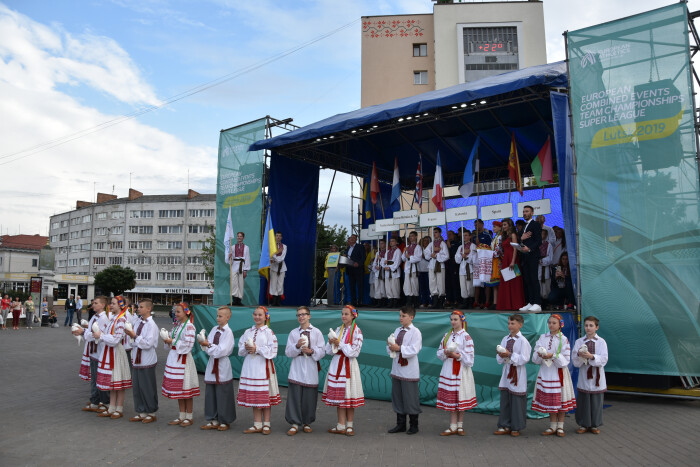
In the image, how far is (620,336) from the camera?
7.89 metres

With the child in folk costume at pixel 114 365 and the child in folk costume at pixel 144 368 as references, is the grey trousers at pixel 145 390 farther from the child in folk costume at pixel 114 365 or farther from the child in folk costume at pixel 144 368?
the child in folk costume at pixel 114 365

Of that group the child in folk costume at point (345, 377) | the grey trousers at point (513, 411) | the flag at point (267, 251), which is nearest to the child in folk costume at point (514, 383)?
the grey trousers at point (513, 411)

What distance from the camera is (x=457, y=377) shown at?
663 cm

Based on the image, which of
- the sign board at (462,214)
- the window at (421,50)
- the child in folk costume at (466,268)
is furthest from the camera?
the window at (421,50)

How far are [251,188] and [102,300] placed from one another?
6.06 meters

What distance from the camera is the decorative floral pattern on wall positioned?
3319cm

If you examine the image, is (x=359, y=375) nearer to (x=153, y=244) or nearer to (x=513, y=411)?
(x=513, y=411)

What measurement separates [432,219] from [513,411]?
215 inches

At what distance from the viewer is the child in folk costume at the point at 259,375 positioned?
21.9ft

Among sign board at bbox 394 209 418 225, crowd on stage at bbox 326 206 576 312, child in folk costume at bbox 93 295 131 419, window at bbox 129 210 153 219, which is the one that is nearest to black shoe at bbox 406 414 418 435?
crowd on stage at bbox 326 206 576 312

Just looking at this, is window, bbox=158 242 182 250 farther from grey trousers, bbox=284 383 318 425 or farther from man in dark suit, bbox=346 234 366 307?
grey trousers, bbox=284 383 318 425

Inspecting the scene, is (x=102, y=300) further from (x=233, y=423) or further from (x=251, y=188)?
(x=251, y=188)

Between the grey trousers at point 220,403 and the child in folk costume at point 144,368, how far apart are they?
898 millimetres

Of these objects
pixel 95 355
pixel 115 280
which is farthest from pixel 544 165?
pixel 115 280
